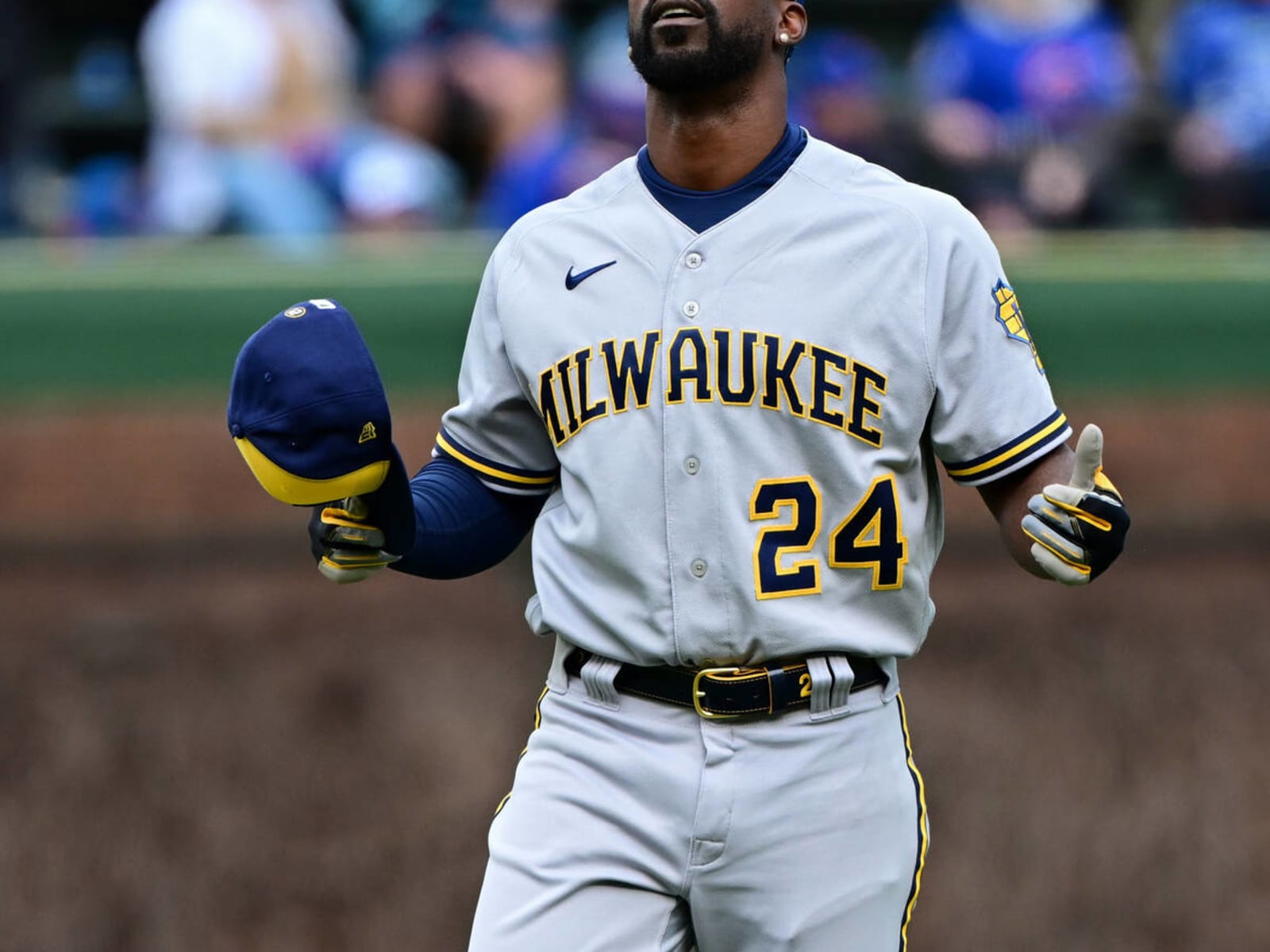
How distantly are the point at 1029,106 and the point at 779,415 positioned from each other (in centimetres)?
351

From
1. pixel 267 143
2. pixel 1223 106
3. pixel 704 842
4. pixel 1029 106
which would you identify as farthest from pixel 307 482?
pixel 1223 106

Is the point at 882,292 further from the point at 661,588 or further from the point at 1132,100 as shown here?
the point at 1132,100

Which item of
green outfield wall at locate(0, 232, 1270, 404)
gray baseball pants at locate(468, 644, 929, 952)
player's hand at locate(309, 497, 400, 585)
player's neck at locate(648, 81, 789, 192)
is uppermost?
player's neck at locate(648, 81, 789, 192)

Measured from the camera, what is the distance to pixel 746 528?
2361 mm

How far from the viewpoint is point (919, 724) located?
16.4 ft

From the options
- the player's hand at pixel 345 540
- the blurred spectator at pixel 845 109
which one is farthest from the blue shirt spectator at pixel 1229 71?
the player's hand at pixel 345 540

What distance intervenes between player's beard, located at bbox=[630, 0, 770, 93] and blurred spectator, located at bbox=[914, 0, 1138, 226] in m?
2.87

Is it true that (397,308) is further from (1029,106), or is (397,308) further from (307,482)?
(307,482)

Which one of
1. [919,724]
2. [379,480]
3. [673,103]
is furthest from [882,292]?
[919,724]

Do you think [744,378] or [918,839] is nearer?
[744,378]

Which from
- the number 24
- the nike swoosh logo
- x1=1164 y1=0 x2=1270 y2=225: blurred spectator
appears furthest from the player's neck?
x1=1164 y1=0 x2=1270 y2=225: blurred spectator

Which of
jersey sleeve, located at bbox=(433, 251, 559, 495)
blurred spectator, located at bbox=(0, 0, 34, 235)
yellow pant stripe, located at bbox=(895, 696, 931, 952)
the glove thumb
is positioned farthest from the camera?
blurred spectator, located at bbox=(0, 0, 34, 235)

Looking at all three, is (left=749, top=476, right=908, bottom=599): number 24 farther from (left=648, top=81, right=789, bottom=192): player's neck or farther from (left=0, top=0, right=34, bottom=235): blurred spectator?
(left=0, top=0, right=34, bottom=235): blurred spectator

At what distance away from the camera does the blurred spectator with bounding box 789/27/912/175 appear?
17.4 feet
